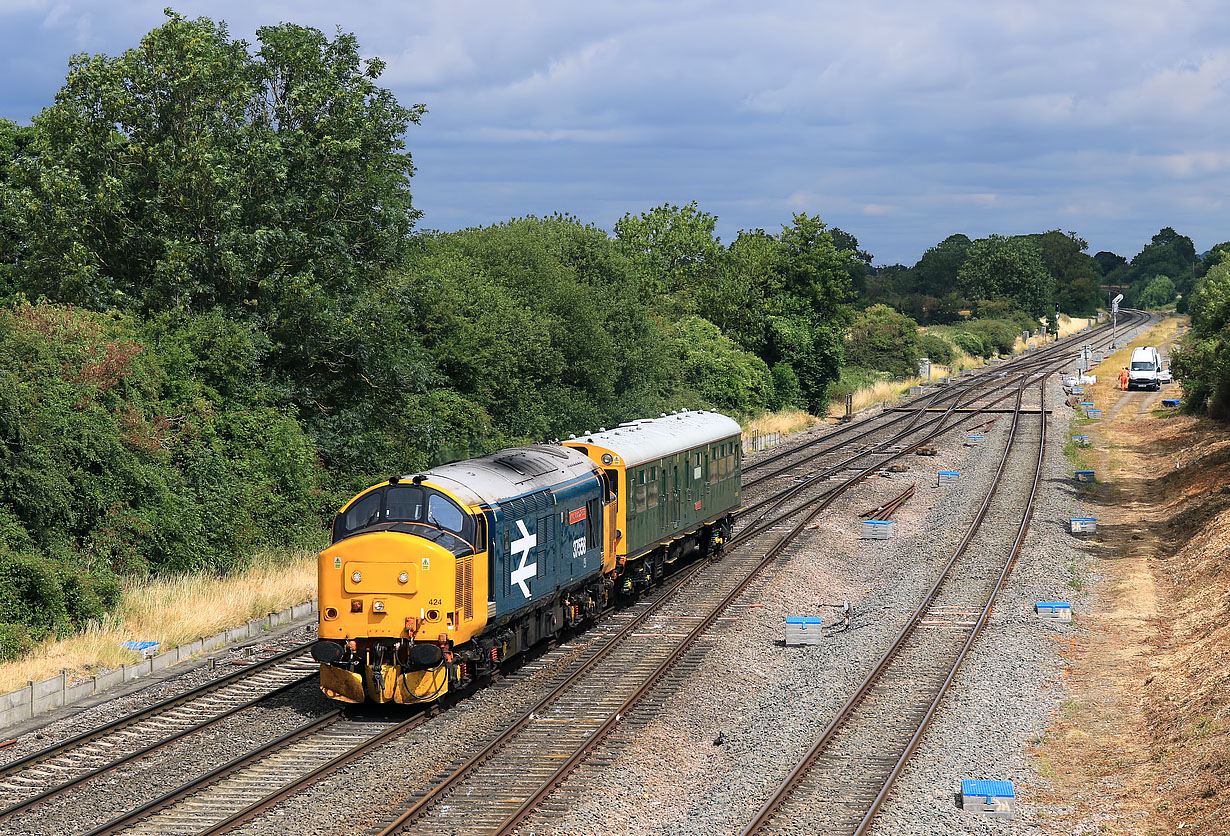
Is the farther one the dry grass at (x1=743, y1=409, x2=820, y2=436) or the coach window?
the dry grass at (x1=743, y1=409, x2=820, y2=436)

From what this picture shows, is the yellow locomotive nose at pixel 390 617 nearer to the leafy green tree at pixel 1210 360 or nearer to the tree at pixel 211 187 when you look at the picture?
the tree at pixel 211 187

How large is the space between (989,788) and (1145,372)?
71034 mm

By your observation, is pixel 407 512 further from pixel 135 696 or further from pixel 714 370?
pixel 714 370

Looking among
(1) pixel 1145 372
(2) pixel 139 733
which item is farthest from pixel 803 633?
(1) pixel 1145 372

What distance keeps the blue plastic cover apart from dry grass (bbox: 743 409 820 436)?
43433 millimetres

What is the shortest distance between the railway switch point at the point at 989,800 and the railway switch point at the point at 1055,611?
10244 mm

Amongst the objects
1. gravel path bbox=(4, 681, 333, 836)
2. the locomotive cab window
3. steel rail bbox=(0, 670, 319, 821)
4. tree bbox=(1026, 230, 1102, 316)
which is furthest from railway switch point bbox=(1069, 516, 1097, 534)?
tree bbox=(1026, 230, 1102, 316)

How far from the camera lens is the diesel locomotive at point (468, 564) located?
17.1 m

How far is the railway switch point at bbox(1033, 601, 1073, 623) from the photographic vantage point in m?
23.8

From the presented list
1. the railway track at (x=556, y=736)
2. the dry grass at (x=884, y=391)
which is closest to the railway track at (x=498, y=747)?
the railway track at (x=556, y=736)

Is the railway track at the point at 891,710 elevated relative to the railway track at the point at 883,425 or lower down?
lower down

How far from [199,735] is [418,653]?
317cm

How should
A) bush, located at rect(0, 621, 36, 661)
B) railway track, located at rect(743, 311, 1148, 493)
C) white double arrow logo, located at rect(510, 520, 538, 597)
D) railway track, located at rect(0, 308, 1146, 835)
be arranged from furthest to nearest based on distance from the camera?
1. railway track, located at rect(743, 311, 1148, 493)
2. bush, located at rect(0, 621, 36, 661)
3. white double arrow logo, located at rect(510, 520, 538, 597)
4. railway track, located at rect(0, 308, 1146, 835)

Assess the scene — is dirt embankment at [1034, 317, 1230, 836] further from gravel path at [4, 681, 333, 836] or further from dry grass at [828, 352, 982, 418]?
dry grass at [828, 352, 982, 418]
